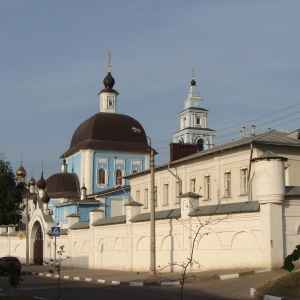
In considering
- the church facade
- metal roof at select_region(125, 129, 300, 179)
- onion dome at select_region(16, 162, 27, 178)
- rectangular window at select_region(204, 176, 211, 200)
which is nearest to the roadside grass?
the church facade

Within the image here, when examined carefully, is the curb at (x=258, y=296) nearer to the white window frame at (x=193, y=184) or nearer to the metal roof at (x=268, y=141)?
the metal roof at (x=268, y=141)

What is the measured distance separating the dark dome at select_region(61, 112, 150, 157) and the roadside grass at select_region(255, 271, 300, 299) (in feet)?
166

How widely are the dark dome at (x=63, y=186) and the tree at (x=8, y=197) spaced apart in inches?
134

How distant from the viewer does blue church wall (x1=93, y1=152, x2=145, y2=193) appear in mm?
66312

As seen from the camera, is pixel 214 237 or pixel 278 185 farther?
pixel 214 237

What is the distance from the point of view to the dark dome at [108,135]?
2640 inches

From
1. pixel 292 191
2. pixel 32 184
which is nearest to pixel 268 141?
pixel 292 191

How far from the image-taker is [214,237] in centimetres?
2489

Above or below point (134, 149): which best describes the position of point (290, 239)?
below

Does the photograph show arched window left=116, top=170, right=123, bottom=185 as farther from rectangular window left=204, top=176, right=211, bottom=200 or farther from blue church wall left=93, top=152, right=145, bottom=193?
rectangular window left=204, top=176, right=211, bottom=200

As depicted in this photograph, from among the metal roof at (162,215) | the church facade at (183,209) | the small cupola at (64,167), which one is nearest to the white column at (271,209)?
the church facade at (183,209)

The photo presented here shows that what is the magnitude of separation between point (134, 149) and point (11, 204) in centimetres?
1475

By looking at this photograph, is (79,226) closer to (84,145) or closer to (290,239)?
(290,239)

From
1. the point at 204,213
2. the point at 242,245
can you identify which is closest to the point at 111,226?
the point at 204,213
